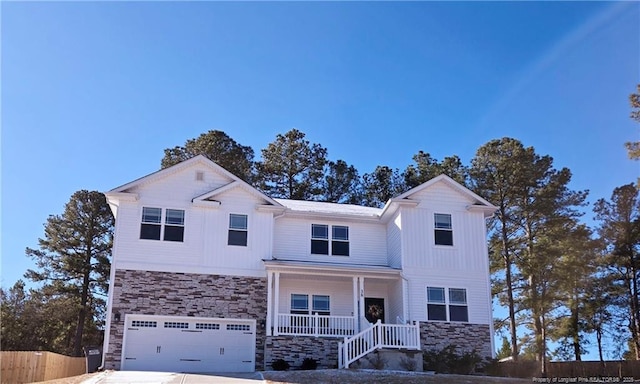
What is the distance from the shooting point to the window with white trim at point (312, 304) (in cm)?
2323

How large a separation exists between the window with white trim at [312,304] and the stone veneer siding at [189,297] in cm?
144

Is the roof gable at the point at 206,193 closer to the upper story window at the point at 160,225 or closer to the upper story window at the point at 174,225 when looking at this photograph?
the upper story window at the point at 174,225

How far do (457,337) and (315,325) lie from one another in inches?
205

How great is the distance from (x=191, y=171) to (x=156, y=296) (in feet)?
15.6

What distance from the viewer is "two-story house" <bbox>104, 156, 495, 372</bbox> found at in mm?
21359

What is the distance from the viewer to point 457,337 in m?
22.7

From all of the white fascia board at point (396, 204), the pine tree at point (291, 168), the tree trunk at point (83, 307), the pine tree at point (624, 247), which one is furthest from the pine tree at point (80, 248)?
the pine tree at point (624, 247)

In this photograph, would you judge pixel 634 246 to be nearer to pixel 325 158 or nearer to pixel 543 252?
pixel 543 252

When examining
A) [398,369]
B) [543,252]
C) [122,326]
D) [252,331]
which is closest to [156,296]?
[122,326]

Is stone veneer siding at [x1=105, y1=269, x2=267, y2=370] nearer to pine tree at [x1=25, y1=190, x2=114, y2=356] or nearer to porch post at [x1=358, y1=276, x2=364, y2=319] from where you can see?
porch post at [x1=358, y1=276, x2=364, y2=319]

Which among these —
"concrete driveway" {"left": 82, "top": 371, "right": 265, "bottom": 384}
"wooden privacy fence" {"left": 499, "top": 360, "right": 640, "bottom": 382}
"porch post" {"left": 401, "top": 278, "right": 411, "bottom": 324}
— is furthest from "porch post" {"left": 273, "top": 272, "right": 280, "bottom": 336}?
"wooden privacy fence" {"left": 499, "top": 360, "right": 640, "bottom": 382}

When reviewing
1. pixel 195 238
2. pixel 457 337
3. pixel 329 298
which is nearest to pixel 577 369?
pixel 457 337

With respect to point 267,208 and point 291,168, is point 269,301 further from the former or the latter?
point 291,168

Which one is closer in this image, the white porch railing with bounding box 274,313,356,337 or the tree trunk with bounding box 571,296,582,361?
the white porch railing with bounding box 274,313,356,337
